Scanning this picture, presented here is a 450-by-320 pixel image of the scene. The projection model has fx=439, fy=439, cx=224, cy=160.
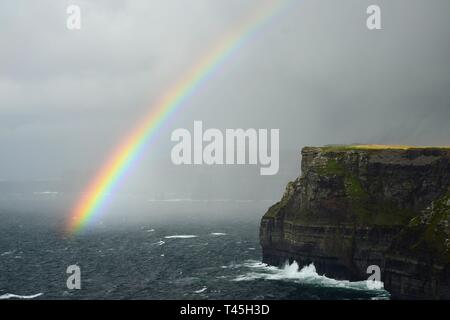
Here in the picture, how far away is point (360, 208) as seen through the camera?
89.3 metres

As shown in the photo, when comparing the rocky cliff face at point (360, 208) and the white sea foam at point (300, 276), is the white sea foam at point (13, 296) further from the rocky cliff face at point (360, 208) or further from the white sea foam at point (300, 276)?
the rocky cliff face at point (360, 208)

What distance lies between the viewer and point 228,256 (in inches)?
4742

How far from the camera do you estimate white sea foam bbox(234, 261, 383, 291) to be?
83188mm

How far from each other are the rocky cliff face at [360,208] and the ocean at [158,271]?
16.1 feet

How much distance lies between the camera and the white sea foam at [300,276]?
8319cm

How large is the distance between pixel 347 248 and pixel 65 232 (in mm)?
135941

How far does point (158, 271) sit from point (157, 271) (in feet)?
0.76

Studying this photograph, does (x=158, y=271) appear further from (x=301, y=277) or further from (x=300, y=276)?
(x=301, y=277)

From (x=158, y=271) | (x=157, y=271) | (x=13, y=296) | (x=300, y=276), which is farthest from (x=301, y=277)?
(x=13, y=296)

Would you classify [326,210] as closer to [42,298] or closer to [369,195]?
[369,195]

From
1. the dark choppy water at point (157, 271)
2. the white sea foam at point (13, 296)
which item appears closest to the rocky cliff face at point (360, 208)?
the dark choppy water at point (157, 271)

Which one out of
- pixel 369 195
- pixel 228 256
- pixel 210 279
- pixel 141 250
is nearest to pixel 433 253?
pixel 369 195

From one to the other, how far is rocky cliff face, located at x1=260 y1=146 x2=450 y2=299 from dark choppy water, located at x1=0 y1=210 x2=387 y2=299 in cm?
514

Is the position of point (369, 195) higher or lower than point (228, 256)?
higher
